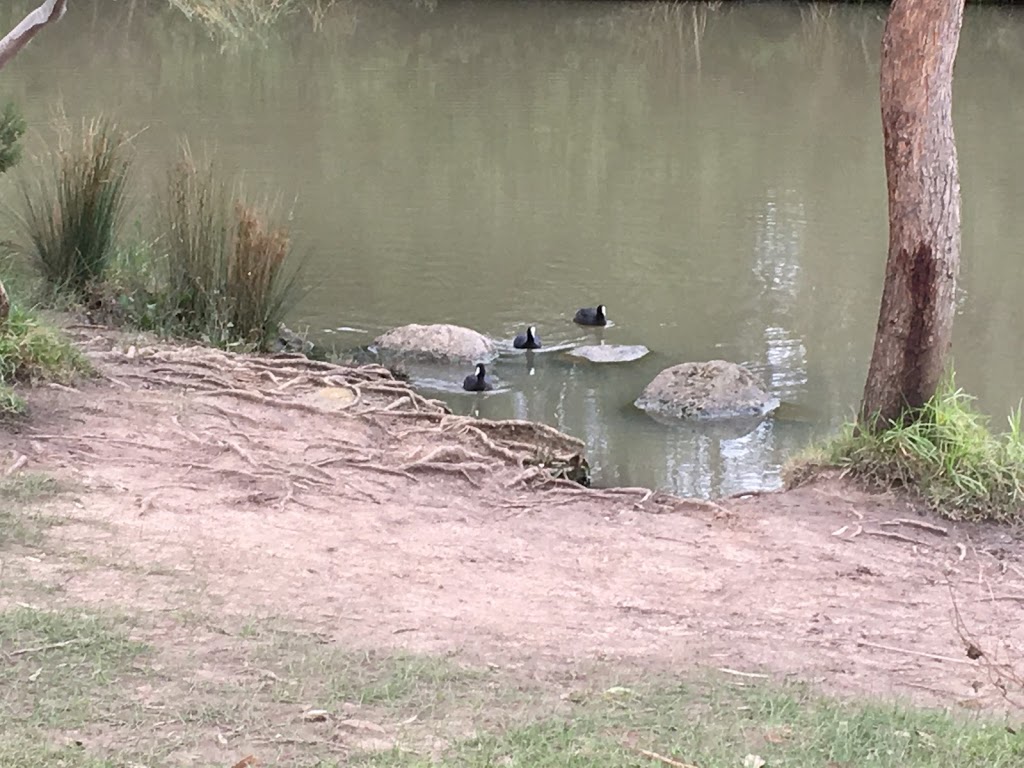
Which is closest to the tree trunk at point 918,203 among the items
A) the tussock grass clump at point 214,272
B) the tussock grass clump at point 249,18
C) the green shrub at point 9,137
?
the tussock grass clump at point 214,272

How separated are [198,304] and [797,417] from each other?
8.89 ft

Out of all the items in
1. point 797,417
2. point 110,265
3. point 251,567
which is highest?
point 110,265

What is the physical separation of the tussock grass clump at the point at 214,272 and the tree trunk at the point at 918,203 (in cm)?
269

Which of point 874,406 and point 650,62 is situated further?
point 650,62

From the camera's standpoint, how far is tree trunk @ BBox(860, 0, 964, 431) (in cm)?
420

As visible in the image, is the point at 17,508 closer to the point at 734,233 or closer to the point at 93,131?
the point at 93,131

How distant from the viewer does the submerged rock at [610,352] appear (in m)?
6.81

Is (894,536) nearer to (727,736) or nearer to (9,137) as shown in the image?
(727,736)

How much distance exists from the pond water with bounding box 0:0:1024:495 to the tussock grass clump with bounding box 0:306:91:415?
185 centimetres

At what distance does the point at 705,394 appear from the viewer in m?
A: 6.12

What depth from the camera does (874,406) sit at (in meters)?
4.53

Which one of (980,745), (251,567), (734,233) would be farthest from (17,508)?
(734,233)

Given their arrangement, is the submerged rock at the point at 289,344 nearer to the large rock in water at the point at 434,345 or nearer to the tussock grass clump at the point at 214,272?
the tussock grass clump at the point at 214,272

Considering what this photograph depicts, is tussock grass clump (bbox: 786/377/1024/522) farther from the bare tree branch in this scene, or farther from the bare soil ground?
the bare tree branch
